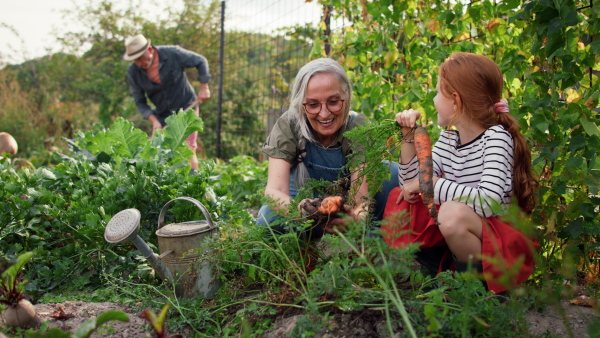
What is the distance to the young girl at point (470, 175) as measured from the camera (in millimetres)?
1938

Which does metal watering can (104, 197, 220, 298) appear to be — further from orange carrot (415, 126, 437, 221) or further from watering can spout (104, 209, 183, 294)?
orange carrot (415, 126, 437, 221)

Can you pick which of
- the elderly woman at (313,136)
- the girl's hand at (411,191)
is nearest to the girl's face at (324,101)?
the elderly woman at (313,136)

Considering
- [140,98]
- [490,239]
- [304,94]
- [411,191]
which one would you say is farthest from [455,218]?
[140,98]

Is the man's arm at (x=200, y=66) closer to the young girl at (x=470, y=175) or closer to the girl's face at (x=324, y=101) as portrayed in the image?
the girl's face at (x=324, y=101)

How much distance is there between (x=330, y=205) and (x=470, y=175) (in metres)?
0.68

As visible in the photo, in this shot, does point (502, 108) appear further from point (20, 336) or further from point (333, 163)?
point (20, 336)

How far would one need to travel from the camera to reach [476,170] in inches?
83.9

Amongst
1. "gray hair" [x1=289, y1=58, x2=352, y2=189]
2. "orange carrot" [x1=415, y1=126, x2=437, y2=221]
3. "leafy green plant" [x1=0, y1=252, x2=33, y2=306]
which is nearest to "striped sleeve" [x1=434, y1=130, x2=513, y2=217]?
"orange carrot" [x1=415, y1=126, x2=437, y2=221]

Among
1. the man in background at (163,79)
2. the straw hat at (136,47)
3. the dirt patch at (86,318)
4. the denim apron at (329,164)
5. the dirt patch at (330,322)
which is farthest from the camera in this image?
the man in background at (163,79)

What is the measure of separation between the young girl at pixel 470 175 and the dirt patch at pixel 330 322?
21 cm

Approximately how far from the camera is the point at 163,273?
7.30ft

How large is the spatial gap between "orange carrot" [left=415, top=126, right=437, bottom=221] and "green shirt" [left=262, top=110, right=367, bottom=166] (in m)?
0.67

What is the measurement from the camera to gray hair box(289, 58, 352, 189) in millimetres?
2502

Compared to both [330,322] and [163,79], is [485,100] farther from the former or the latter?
[163,79]
